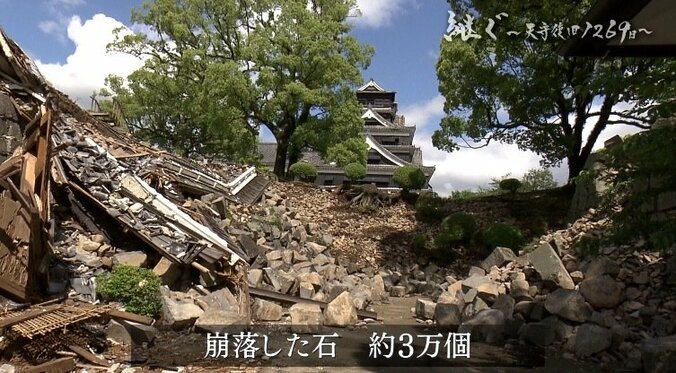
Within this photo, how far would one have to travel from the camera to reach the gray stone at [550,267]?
737 centimetres

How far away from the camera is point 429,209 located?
15.4 m

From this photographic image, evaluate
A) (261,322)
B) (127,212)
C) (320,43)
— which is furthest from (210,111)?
(261,322)

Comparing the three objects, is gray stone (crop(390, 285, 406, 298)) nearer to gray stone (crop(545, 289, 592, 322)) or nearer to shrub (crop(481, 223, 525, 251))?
shrub (crop(481, 223, 525, 251))

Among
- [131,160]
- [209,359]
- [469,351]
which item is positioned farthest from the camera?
[131,160]

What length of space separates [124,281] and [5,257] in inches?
51.8

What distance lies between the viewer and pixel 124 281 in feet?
19.0

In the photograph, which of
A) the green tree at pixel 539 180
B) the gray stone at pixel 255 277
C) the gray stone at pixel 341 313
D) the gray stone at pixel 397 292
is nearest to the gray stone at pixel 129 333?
the gray stone at pixel 255 277

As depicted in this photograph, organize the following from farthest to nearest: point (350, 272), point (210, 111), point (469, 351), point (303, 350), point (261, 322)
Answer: point (210, 111)
point (350, 272)
point (261, 322)
point (469, 351)
point (303, 350)

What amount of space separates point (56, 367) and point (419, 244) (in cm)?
1034

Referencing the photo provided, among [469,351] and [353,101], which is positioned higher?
[353,101]

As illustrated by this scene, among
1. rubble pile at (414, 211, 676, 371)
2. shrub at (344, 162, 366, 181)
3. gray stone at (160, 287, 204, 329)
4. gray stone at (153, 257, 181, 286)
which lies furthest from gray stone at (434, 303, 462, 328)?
shrub at (344, 162, 366, 181)

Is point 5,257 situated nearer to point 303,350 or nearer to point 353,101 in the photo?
point 303,350

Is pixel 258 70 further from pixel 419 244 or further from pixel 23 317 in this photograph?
pixel 23 317

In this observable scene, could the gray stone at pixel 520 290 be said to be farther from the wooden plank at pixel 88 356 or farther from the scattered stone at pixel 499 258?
the wooden plank at pixel 88 356
